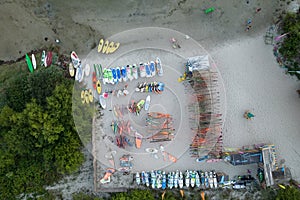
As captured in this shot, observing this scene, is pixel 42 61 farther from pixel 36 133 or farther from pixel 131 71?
pixel 131 71

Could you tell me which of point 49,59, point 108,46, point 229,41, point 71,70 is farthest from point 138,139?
point 229,41

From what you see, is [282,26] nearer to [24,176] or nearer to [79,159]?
[79,159]

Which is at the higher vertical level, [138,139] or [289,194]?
[138,139]

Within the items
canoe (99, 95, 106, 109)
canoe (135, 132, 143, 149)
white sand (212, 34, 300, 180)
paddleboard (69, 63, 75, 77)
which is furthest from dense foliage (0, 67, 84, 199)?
white sand (212, 34, 300, 180)

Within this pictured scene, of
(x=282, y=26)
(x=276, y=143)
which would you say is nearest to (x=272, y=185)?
(x=276, y=143)

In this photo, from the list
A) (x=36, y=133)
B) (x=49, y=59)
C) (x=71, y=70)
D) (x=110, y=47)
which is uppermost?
(x=110, y=47)

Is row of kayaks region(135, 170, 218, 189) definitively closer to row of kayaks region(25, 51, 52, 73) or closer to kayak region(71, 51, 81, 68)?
kayak region(71, 51, 81, 68)
